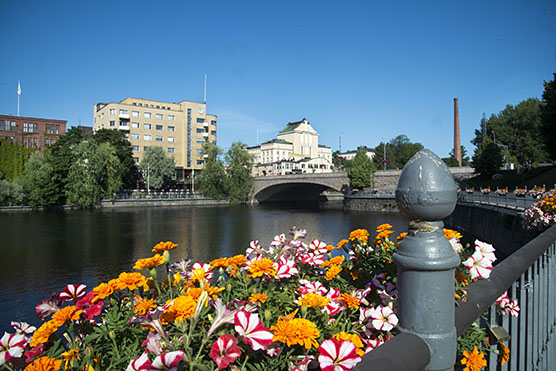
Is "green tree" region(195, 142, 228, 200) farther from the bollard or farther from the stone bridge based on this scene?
the bollard

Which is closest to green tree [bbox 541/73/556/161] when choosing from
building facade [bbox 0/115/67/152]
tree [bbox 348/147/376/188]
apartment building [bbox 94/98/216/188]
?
tree [bbox 348/147/376/188]

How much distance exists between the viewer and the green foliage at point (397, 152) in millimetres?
84625

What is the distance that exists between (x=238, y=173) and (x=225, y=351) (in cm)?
5409

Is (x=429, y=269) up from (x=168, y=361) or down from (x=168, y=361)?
up

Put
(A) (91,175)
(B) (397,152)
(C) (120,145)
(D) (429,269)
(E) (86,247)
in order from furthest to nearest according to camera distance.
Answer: (B) (397,152) → (C) (120,145) → (A) (91,175) → (E) (86,247) → (D) (429,269)

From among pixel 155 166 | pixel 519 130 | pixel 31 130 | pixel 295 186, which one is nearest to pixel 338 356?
pixel 155 166

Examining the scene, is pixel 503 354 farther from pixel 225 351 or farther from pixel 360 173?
pixel 360 173

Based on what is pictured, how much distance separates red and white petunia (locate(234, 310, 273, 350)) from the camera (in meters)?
1.36

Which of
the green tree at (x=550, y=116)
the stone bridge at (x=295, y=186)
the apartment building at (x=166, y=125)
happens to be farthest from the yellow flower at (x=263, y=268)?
the apartment building at (x=166, y=125)

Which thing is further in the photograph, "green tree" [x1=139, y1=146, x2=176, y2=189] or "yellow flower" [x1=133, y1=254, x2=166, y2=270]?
"green tree" [x1=139, y1=146, x2=176, y2=189]

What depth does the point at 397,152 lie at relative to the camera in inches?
3708

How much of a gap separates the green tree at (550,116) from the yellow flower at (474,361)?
32097 millimetres

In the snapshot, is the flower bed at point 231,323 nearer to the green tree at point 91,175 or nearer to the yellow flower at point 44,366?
the yellow flower at point 44,366

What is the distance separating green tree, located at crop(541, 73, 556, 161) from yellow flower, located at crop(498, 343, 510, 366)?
3188 cm
